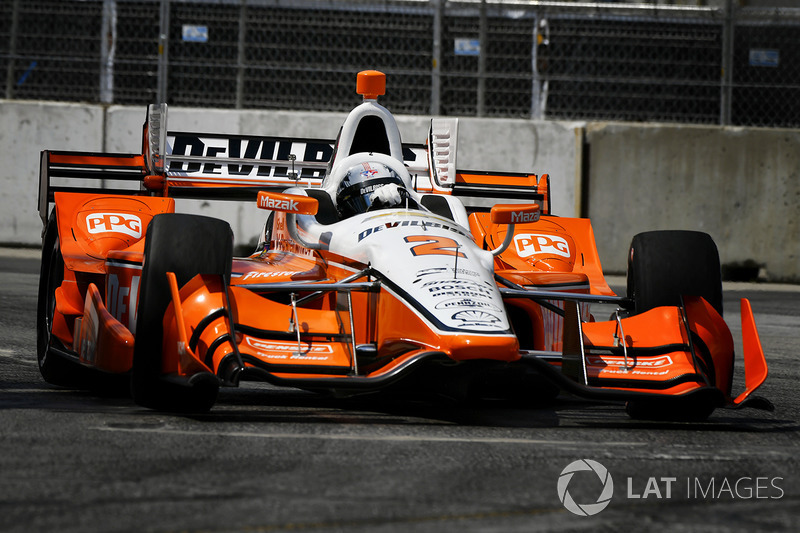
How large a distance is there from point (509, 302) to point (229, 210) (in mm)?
7856

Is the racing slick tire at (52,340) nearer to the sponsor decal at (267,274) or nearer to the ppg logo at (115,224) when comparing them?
the ppg logo at (115,224)

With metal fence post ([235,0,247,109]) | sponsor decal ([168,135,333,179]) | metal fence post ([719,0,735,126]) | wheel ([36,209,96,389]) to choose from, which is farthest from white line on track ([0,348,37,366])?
metal fence post ([719,0,735,126])

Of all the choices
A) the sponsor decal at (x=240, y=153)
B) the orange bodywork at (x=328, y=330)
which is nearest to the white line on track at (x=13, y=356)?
the orange bodywork at (x=328, y=330)

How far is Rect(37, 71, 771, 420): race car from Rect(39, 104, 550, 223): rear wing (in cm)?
53

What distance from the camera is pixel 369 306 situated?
541 centimetres

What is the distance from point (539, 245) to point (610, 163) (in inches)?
254

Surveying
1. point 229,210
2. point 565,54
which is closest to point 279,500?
point 229,210

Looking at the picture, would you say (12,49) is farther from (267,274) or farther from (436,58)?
(267,274)

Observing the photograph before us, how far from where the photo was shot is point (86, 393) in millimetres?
6047

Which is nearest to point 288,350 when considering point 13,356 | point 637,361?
point 637,361

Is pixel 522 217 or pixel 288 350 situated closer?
pixel 288 350

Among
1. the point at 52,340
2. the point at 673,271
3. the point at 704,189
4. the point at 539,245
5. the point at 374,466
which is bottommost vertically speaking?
the point at 374,466

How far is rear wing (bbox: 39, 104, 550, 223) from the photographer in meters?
7.64

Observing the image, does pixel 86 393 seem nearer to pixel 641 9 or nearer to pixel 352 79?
pixel 352 79
